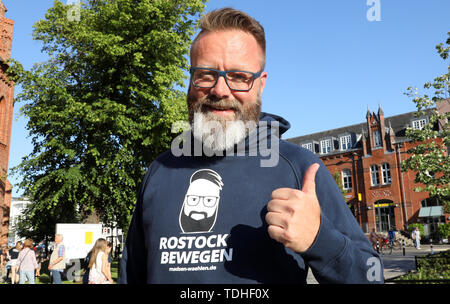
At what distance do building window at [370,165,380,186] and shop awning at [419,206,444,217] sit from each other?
531cm

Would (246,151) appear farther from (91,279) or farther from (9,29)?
(9,29)

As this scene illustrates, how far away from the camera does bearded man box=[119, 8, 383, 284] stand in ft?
4.10

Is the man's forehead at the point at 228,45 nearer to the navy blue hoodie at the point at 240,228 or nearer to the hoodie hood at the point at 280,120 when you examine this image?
the hoodie hood at the point at 280,120

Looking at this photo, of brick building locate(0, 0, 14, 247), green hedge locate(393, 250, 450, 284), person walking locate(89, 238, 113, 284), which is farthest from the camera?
brick building locate(0, 0, 14, 247)

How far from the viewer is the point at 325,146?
149ft

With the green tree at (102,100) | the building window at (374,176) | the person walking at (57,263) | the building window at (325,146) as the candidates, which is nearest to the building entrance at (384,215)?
the building window at (374,176)

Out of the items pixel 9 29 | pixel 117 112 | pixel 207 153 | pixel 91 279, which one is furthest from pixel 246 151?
pixel 9 29

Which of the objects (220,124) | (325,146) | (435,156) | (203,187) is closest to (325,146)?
(325,146)

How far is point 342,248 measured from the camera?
1.28 metres

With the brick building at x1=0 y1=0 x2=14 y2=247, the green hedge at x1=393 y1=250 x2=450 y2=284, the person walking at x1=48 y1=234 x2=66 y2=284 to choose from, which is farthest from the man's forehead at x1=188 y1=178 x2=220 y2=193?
the brick building at x1=0 y1=0 x2=14 y2=247

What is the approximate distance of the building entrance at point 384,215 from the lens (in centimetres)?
3603

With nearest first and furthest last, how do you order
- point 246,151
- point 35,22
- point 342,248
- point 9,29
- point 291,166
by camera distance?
1. point 342,248
2. point 291,166
3. point 246,151
4. point 35,22
5. point 9,29

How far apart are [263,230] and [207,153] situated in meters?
0.47

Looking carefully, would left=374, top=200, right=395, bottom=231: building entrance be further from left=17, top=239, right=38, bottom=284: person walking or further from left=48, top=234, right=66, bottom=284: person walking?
left=17, top=239, right=38, bottom=284: person walking
